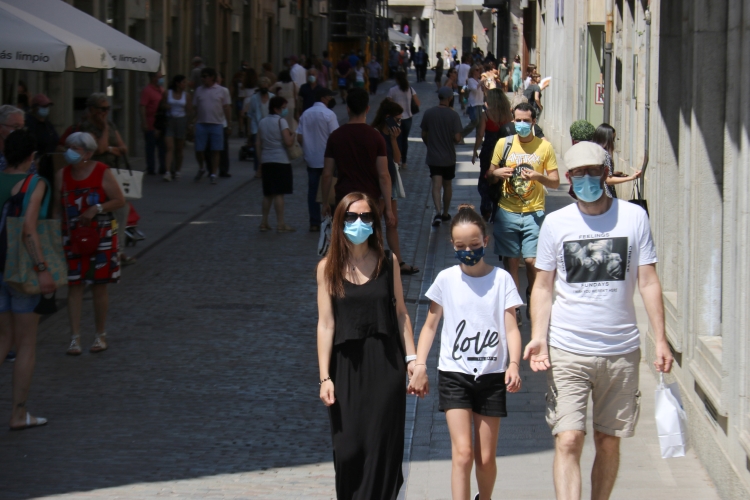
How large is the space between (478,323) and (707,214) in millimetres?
1858

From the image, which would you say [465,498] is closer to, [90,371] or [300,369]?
[300,369]

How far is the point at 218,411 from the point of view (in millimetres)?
7539

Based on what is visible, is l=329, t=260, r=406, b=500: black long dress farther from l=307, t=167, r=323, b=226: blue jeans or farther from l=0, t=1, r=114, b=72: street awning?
l=307, t=167, r=323, b=226: blue jeans

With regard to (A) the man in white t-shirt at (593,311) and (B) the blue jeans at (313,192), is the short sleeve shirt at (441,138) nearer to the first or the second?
(B) the blue jeans at (313,192)

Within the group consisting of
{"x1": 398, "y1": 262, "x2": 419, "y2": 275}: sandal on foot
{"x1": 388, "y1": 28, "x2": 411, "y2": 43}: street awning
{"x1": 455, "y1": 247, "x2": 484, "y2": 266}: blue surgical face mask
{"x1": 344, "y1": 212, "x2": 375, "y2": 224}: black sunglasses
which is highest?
{"x1": 388, "y1": 28, "x2": 411, "y2": 43}: street awning

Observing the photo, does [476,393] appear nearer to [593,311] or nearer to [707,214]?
[593,311]

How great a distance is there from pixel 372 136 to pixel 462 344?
217 inches

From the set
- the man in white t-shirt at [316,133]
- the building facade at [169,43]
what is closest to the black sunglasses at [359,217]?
the man in white t-shirt at [316,133]

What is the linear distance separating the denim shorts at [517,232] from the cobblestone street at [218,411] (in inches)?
27.3

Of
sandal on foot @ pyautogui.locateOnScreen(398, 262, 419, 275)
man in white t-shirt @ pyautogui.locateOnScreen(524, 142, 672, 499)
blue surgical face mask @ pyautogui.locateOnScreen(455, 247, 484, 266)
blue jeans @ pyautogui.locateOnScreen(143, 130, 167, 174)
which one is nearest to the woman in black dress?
blue surgical face mask @ pyautogui.locateOnScreen(455, 247, 484, 266)

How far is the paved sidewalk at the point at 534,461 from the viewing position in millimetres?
5988

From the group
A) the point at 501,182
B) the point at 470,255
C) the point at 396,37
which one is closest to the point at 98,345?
the point at 501,182

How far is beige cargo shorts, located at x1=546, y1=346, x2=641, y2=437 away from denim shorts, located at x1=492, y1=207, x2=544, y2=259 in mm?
3862

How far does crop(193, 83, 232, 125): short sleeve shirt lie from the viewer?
18.9 m
